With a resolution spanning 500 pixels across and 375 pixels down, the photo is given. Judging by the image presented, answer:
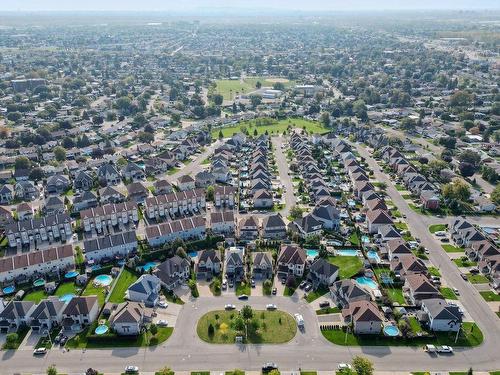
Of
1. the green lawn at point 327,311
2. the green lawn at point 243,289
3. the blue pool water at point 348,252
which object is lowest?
the blue pool water at point 348,252

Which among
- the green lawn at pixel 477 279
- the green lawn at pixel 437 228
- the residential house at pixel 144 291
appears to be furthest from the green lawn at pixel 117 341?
the green lawn at pixel 437 228

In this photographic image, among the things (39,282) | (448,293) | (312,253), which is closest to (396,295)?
(448,293)

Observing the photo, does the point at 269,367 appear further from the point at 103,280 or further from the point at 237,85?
the point at 237,85

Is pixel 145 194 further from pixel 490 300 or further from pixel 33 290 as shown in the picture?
pixel 490 300

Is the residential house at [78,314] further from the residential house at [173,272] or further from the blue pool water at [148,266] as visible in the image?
the blue pool water at [148,266]

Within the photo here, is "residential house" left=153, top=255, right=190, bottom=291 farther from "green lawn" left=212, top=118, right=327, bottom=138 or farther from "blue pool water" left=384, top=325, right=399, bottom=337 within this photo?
"green lawn" left=212, top=118, right=327, bottom=138

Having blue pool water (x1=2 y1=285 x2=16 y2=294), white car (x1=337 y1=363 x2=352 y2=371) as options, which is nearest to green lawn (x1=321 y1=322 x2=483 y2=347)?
white car (x1=337 y1=363 x2=352 y2=371)

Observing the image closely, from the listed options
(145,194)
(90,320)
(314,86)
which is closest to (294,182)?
(145,194)
